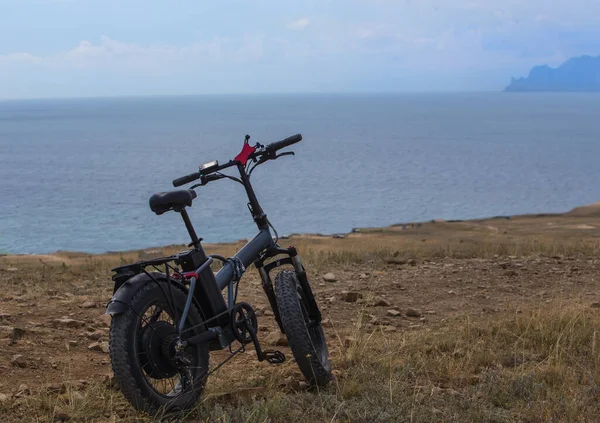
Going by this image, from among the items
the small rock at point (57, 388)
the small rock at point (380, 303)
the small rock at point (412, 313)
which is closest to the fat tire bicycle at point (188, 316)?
the small rock at point (57, 388)

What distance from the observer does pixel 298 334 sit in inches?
197

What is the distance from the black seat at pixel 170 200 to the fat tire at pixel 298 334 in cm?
103

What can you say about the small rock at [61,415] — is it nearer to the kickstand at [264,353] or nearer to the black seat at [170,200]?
the kickstand at [264,353]

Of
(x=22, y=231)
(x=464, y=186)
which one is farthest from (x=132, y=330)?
(x=464, y=186)

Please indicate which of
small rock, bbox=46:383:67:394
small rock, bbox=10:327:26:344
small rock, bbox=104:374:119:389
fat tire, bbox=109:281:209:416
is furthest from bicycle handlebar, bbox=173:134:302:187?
small rock, bbox=10:327:26:344

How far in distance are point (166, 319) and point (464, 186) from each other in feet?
162

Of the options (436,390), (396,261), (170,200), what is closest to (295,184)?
(396,261)

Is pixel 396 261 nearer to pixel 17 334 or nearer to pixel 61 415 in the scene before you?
pixel 17 334

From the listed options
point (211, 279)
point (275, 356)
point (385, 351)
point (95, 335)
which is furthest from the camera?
point (95, 335)

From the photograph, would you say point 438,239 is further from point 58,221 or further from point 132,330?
point 58,221

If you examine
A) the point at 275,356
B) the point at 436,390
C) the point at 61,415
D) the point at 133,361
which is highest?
the point at 133,361

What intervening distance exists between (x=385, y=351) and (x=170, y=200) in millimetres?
2633

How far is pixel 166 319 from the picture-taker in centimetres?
482

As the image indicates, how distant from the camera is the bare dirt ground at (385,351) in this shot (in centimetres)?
469
